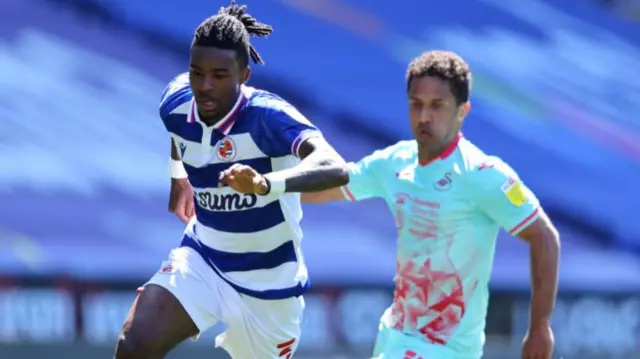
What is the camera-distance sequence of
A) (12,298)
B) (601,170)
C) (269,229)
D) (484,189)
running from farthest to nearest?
(601,170)
(12,298)
(269,229)
(484,189)

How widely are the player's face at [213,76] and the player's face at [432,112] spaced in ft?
2.46

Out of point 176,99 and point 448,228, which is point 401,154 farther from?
point 176,99

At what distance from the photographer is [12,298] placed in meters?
11.1

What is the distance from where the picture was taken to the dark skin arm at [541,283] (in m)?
5.41

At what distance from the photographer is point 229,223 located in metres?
5.94

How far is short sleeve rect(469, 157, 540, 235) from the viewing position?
557 centimetres

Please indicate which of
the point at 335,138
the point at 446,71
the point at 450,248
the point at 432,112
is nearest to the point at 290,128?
the point at 432,112

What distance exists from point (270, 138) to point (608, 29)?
6.98 metres

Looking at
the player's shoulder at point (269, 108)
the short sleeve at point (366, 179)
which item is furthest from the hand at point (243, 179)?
the short sleeve at point (366, 179)

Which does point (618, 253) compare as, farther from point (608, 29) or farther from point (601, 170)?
point (608, 29)

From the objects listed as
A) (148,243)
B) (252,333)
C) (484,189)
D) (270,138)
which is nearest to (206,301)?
(252,333)

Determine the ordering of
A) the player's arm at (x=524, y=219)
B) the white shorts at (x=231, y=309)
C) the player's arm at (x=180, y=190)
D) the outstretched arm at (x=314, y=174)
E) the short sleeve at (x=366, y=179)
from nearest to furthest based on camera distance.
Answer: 1. the outstretched arm at (x=314, y=174)
2. the player's arm at (x=524, y=219)
3. the white shorts at (x=231, y=309)
4. the short sleeve at (x=366, y=179)
5. the player's arm at (x=180, y=190)

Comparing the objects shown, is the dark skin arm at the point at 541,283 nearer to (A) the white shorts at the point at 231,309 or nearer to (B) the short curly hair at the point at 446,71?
(B) the short curly hair at the point at 446,71

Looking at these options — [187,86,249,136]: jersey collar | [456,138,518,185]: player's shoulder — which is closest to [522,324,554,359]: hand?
[456,138,518,185]: player's shoulder
